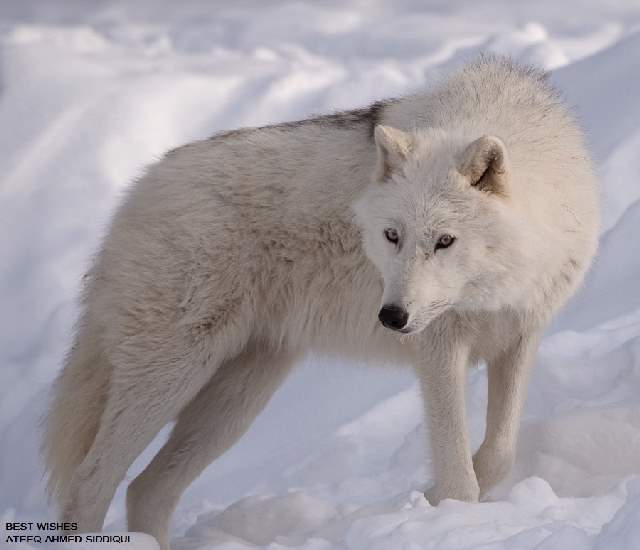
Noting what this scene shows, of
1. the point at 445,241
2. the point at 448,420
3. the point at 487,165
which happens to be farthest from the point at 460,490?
the point at 487,165

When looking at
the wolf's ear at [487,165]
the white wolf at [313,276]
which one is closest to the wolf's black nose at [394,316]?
the white wolf at [313,276]

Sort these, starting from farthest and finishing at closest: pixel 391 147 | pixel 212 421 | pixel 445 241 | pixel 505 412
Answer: pixel 212 421
pixel 505 412
pixel 391 147
pixel 445 241

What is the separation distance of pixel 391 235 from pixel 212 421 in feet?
5.56

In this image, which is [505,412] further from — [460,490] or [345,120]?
[345,120]

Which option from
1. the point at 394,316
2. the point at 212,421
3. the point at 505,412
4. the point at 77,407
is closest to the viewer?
the point at 394,316

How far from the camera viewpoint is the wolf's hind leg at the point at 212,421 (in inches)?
209

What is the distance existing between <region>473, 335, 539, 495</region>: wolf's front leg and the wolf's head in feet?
1.96

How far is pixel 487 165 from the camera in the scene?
162 inches

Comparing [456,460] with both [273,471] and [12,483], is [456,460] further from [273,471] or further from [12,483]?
[12,483]

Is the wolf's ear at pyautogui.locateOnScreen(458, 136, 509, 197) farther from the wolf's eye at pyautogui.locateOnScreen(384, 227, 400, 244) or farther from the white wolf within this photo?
the wolf's eye at pyautogui.locateOnScreen(384, 227, 400, 244)

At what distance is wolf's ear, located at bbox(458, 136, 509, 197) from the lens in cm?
406

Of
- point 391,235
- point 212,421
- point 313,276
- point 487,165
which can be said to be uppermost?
point 487,165

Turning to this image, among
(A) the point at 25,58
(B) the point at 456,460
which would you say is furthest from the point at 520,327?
(A) the point at 25,58

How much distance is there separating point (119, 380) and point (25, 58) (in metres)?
14.8
